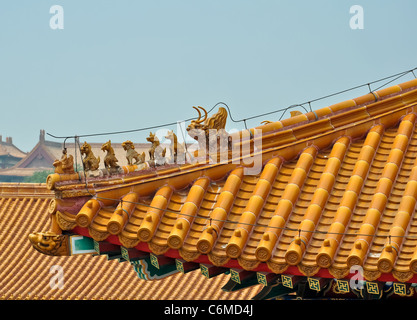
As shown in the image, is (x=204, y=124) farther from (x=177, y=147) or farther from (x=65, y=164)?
(x=65, y=164)

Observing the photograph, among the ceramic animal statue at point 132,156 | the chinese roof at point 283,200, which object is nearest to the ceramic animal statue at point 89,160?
the chinese roof at point 283,200

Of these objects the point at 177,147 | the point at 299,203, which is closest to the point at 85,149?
the point at 177,147

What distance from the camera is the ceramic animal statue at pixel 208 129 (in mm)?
8594

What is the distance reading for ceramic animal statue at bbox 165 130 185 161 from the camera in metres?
8.66

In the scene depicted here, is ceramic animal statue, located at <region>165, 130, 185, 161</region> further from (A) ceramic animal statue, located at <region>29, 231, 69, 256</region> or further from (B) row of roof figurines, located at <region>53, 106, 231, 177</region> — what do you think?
(A) ceramic animal statue, located at <region>29, 231, 69, 256</region>

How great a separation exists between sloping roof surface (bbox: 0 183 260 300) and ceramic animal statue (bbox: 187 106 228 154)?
7475mm

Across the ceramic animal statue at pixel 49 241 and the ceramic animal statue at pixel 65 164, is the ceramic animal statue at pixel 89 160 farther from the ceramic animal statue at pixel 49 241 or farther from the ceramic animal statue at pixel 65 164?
the ceramic animal statue at pixel 49 241

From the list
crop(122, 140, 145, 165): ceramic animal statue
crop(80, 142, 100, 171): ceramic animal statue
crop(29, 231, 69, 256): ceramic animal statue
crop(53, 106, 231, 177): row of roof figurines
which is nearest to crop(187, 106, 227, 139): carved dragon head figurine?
crop(53, 106, 231, 177): row of roof figurines

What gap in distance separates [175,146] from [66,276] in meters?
9.56

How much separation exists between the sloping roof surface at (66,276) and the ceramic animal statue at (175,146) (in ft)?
24.4

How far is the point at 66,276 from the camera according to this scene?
17.4m

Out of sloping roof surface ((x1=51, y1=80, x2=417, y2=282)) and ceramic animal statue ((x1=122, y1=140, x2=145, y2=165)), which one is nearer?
sloping roof surface ((x1=51, y1=80, x2=417, y2=282))
